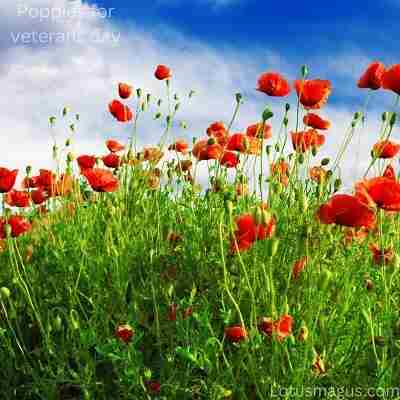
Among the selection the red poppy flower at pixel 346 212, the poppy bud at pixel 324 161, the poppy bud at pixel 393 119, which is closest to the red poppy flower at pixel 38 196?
the poppy bud at pixel 324 161

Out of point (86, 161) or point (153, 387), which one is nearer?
point (153, 387)

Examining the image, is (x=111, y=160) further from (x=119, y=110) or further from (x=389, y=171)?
(x=389, y=171)

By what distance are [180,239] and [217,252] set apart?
0.62 feet

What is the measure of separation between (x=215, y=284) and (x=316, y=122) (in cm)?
98

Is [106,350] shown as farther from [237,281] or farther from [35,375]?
[237,281]

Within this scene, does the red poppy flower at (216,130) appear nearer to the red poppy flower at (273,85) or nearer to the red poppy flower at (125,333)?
the red poppy flower at (273,85)

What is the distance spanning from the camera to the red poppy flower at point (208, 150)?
10.8 ft

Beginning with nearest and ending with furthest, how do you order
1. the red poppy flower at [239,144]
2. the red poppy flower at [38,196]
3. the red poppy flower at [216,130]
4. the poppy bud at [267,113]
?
the poppy bud at [267,113]
the red poppy flower at [239,144]
the red poppy flower at [216,130]
the red poppy flower at [38,196]

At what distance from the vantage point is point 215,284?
2801 millimetres

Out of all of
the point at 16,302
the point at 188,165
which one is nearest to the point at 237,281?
the point at 16,302

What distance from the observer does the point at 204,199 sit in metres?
3.83

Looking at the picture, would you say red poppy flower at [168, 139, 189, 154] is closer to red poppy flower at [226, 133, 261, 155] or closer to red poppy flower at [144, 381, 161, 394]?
red poppy flower at [226, 133, 261, 155]

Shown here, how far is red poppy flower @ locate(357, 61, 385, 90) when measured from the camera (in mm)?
3127

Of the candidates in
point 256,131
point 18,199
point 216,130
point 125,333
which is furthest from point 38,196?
point 125,333
